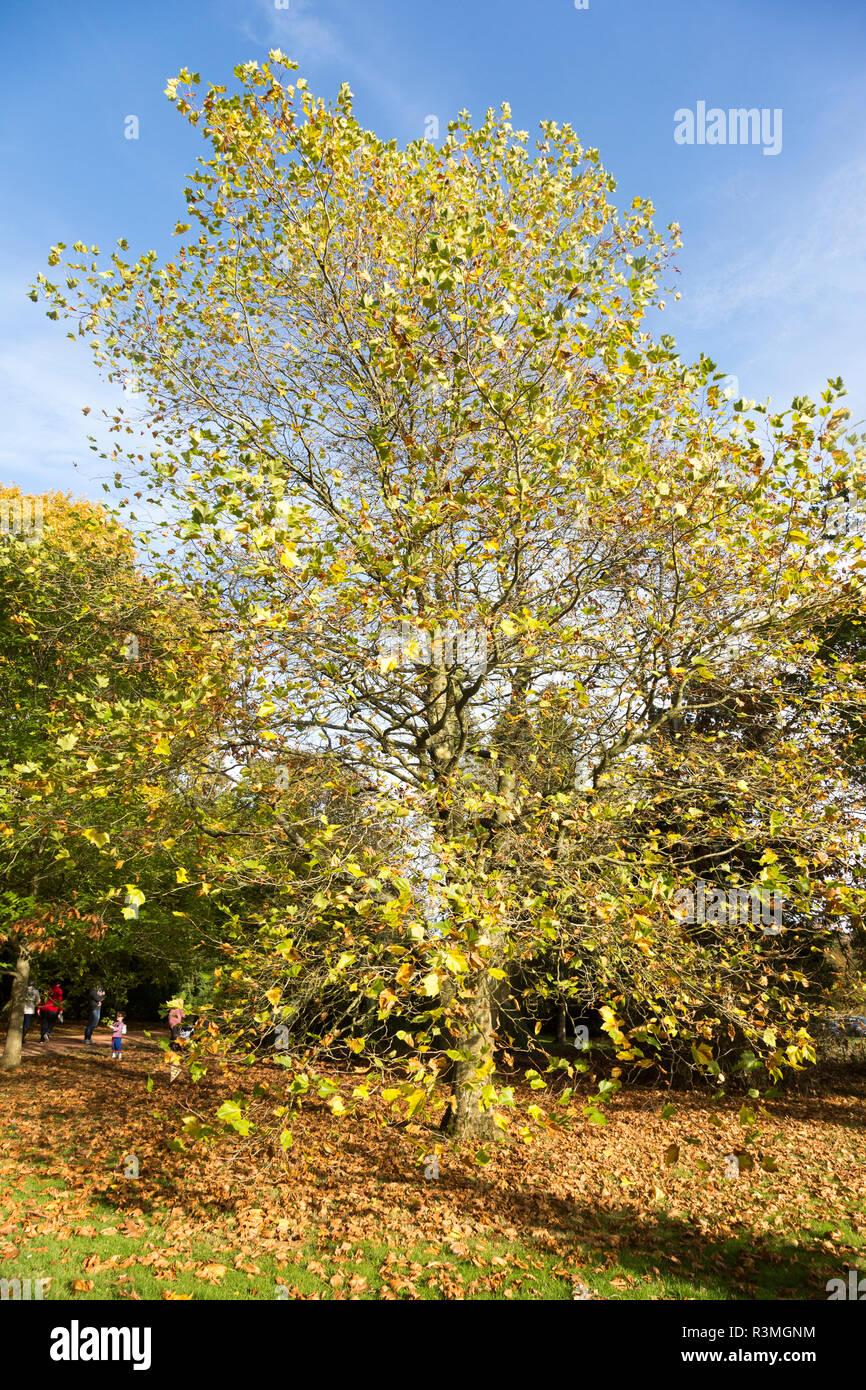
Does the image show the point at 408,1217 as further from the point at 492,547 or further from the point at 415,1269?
the point at 492,547

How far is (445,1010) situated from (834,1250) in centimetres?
641

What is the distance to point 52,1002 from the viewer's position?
2078cm

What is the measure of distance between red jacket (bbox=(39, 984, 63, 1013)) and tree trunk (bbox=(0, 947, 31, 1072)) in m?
5.32

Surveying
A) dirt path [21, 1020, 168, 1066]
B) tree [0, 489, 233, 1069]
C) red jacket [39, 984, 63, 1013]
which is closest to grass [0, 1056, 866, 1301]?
tree [0, 489, 233, 1069]

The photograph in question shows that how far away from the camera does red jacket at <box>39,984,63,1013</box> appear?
812 inches

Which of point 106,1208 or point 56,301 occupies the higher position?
point 56,301

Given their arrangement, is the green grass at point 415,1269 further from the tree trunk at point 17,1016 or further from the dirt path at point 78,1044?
the dirt path at point 78,1044

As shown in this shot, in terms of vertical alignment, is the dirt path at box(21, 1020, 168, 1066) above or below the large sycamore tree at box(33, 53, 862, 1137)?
below

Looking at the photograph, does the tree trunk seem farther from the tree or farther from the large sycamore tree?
the large sycamore tree

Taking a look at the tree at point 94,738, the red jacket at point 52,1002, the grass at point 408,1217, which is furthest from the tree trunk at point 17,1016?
the red jacket at point 52,1002

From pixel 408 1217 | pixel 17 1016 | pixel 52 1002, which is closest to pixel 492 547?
pixel 408 1217

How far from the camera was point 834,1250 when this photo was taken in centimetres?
697

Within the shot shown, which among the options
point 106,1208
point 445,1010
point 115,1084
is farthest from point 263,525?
point 115,1084
